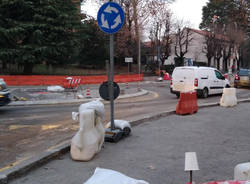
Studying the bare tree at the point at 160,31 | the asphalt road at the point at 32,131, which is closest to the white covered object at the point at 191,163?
the asphalt road at the point at 32,131

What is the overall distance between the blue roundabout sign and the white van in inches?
392

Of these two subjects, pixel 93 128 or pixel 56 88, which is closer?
pixel 93 128

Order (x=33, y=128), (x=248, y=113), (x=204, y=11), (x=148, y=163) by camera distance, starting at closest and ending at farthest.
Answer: (x=148, y=163) → (x=33, y=128) → (x=248, y=113) → (x=204, y=11)

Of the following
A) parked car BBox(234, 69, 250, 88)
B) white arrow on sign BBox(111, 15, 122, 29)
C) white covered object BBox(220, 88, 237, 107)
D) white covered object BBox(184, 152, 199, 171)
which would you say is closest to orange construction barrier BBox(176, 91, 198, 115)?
white covered object BBox(220, 88, 237, 107)

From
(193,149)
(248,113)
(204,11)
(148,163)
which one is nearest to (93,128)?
(148,163)

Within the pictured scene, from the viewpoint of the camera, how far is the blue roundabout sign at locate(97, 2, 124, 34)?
585 cm

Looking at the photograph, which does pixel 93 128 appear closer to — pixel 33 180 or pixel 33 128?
pixel 33 180

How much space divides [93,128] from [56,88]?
15.5 metres

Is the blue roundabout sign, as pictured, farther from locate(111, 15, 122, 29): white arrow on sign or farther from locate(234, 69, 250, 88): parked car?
locate(234, 69, 250, 88): parked car

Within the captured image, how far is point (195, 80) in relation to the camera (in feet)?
50.9

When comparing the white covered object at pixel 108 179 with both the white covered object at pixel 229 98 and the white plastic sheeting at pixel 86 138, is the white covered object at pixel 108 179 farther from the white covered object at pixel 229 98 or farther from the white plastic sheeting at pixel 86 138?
the white covered object at pixel 229 98

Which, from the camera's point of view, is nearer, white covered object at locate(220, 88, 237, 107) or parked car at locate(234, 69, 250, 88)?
white covered object at locate(220, 88, 237, 107)

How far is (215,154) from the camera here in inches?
209

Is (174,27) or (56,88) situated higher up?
(174,27)
